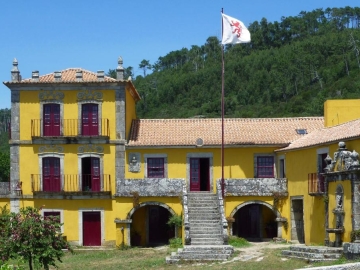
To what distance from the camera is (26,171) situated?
32281 millimetres

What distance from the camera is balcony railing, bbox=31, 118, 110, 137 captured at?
106 ft

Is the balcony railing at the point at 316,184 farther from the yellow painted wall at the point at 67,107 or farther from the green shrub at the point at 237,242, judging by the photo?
the yellow painted wall at the point at 67,107

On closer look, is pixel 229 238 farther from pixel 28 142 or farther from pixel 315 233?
pixel 28 142

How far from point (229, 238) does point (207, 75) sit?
60987 millimetres

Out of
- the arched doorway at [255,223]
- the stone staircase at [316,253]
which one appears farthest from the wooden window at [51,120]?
the stone staircase at [316,253]

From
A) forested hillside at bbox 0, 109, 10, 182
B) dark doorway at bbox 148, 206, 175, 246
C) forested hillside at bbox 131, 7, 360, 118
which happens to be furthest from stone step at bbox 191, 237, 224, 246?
forested hillside at bbox 131, 7, 360, 118

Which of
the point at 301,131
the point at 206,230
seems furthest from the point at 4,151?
the point at 206,230

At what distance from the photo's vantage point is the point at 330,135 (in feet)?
90.5

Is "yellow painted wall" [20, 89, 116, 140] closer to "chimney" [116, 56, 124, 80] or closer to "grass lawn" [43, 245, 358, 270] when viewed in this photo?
"chimney" [116, 56, 124, 80]

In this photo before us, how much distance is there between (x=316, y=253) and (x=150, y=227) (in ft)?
41.0

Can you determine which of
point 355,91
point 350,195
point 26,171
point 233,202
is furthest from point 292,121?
point 355,91

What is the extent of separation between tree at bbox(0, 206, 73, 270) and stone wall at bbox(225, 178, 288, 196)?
476 inches

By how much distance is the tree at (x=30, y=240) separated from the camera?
1991 cm

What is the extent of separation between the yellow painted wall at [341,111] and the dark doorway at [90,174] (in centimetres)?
1155
